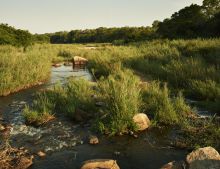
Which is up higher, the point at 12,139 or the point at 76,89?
the point at 76,89

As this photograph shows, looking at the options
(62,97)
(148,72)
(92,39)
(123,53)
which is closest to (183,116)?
(62,97)

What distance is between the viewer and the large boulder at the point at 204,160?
174 inches

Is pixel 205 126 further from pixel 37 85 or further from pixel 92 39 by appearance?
pixel 92 39

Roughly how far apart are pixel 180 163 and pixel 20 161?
9.77 ft

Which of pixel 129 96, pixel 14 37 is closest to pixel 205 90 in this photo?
pixel 129 96

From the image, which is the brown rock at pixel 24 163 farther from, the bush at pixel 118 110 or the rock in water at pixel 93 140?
the bush at pixel 118 110

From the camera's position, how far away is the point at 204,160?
450 cm

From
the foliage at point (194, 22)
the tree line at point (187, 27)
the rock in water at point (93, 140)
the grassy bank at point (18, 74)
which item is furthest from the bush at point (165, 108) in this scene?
the foliage at point (194, 22)

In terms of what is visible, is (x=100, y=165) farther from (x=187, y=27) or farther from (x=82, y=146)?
(x=187, y=27)

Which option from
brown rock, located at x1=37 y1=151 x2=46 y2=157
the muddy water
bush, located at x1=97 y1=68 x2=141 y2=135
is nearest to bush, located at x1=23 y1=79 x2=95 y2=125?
the muddy water

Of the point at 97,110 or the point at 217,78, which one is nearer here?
the point at 97,110

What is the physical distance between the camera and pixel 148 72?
44.5ft

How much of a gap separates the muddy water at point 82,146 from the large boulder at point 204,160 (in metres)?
0.91

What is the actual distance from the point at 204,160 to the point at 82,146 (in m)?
2.77
